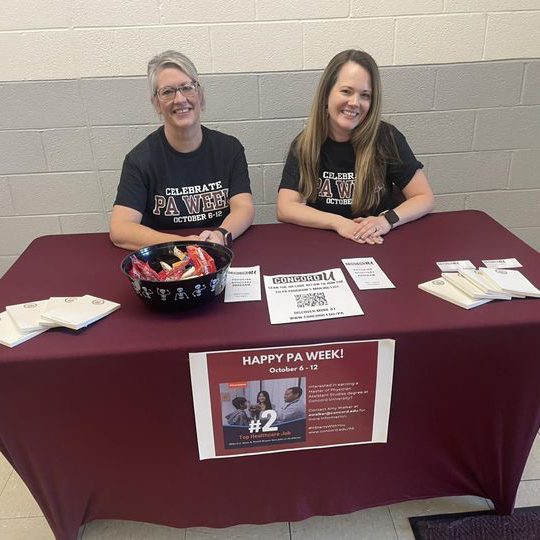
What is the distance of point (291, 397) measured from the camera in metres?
1.08

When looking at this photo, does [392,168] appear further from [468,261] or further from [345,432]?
[345,432]

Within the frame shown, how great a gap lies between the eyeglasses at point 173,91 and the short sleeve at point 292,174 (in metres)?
0.45

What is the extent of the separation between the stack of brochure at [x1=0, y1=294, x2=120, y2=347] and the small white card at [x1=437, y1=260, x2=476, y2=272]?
844mm

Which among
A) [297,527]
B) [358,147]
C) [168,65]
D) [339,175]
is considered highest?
[168,65]

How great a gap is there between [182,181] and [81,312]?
0.78m

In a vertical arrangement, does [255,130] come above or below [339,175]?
above

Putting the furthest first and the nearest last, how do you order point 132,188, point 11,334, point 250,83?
1. point 250,83
2. point 132,188
3. point 11,334

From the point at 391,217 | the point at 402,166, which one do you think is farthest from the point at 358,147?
the point at 391,217

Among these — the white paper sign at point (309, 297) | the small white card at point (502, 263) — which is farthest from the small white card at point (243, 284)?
the small white card at point (502, 263)

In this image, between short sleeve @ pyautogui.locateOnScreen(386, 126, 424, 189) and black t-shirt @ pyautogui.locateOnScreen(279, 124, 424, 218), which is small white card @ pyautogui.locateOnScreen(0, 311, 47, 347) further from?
short sleeve @ pyautogui.locateOnScreen(386, 126, 424, 189)

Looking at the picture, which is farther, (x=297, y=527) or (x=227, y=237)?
(x=227, y=237)

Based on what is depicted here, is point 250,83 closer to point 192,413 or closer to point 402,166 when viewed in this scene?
point 402,166

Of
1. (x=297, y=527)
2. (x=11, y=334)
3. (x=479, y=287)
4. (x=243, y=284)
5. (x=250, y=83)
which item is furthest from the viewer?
(x=250, y=83)

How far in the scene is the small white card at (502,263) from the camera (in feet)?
4.15
